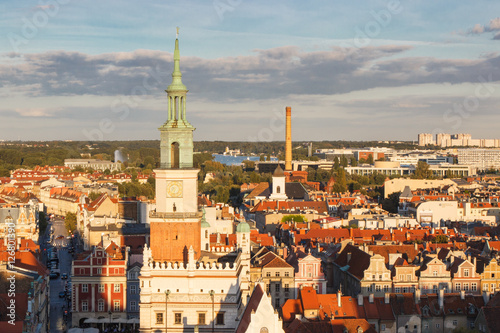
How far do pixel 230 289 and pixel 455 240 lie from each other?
43.6 metres

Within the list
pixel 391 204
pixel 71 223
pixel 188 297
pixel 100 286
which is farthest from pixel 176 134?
pixel 391 204

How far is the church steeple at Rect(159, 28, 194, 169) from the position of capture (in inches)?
1464

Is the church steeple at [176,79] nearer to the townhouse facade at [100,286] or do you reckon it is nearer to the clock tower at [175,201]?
the clock tower at [175,201]

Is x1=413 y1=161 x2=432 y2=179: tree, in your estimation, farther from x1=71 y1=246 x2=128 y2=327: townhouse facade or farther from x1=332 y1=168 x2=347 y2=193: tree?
x1=71 y1=246 x2=128 y2=327: townhouse facade

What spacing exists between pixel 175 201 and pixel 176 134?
10.7 feet

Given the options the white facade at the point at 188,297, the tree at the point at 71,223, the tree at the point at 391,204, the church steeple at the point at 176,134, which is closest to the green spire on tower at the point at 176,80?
the church steeple at the point at 176,134

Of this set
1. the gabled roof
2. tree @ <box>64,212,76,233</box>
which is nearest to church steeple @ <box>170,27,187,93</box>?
the gabled roof

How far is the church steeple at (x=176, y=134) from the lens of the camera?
37.2 m

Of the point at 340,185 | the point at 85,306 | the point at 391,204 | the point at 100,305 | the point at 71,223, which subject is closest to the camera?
the point at 85,306

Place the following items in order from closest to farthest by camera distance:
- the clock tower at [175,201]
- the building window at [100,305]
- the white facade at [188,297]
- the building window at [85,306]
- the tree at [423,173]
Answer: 1. the white facade at [188,297]
2. the clock tower at [175,201]
3. the building window at [85,306]
4. the building window at [100,305]
5. the tree at [423,173]

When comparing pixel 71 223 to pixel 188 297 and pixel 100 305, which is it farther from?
pixel 188 297

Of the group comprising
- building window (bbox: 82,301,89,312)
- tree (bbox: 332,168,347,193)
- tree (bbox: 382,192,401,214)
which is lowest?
building window (bbox: 82,301,89,312)

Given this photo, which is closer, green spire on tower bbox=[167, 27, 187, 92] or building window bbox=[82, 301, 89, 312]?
green spire on tower bbox=[167, 27, 187, 92]

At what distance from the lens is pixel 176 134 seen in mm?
37281
